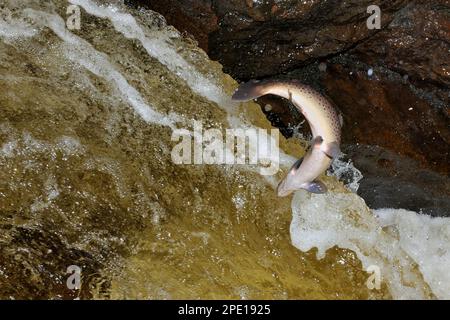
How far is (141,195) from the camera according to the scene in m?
3.82

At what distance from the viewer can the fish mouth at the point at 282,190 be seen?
380 centimetres

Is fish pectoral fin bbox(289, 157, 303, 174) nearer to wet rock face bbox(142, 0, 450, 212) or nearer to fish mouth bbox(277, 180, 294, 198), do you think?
fish mouth bbox(277, 180, 294, 198)

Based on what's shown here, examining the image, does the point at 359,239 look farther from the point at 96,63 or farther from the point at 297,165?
the point at 96,63

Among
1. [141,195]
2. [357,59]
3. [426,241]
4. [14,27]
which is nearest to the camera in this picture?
[141,195]

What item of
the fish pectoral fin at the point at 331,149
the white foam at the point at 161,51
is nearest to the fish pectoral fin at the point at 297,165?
the fish pectoral fin at the point at 331,149

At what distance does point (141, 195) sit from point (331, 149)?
1.23 meters

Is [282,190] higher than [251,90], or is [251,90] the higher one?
[251,90]

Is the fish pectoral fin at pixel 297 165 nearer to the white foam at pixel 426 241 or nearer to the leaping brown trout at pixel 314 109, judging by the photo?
the leaping brown trout at pixel 314 109

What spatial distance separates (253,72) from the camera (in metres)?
4.70

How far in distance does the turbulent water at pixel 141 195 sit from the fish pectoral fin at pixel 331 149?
2.39 feet

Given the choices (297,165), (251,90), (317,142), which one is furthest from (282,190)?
(251,90)

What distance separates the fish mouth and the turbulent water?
0.50ft

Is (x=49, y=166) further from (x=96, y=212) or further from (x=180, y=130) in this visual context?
(x=180, y=130)
